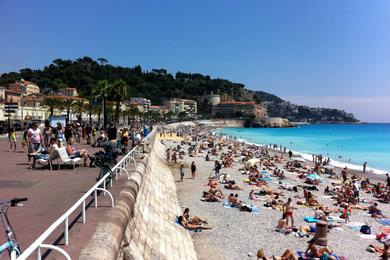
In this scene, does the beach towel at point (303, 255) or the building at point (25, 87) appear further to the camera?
the building at point (25, 87)

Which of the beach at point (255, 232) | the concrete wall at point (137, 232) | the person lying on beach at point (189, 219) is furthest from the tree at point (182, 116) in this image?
the person lying on beach at point (189, 219)

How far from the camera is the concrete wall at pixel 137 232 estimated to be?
16.3ft

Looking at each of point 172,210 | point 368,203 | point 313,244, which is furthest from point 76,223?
point 368,203

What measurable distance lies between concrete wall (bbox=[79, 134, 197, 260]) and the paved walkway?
0.20 m

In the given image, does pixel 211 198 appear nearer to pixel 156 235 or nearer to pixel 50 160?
pixel 156 235

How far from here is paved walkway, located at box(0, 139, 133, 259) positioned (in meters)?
5.19

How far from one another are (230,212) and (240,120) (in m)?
176

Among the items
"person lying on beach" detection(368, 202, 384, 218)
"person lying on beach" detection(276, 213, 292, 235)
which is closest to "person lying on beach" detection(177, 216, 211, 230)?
"person lying on beach" detection(276, 213, 292, 235)

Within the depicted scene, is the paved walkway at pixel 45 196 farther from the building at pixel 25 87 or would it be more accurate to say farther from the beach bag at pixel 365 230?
the building at pixel 25 87

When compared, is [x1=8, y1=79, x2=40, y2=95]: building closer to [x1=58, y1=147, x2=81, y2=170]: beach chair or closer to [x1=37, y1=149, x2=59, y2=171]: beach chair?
[x1=37, y1=149, x2=59, y2=171]: beach chair

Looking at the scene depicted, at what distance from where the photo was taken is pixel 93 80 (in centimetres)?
14750

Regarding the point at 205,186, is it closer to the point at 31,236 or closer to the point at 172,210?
the point at 172,210

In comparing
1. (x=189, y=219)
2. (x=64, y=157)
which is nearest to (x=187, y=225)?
(x=189, y=219)

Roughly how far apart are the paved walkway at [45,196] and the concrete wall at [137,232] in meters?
0.20
